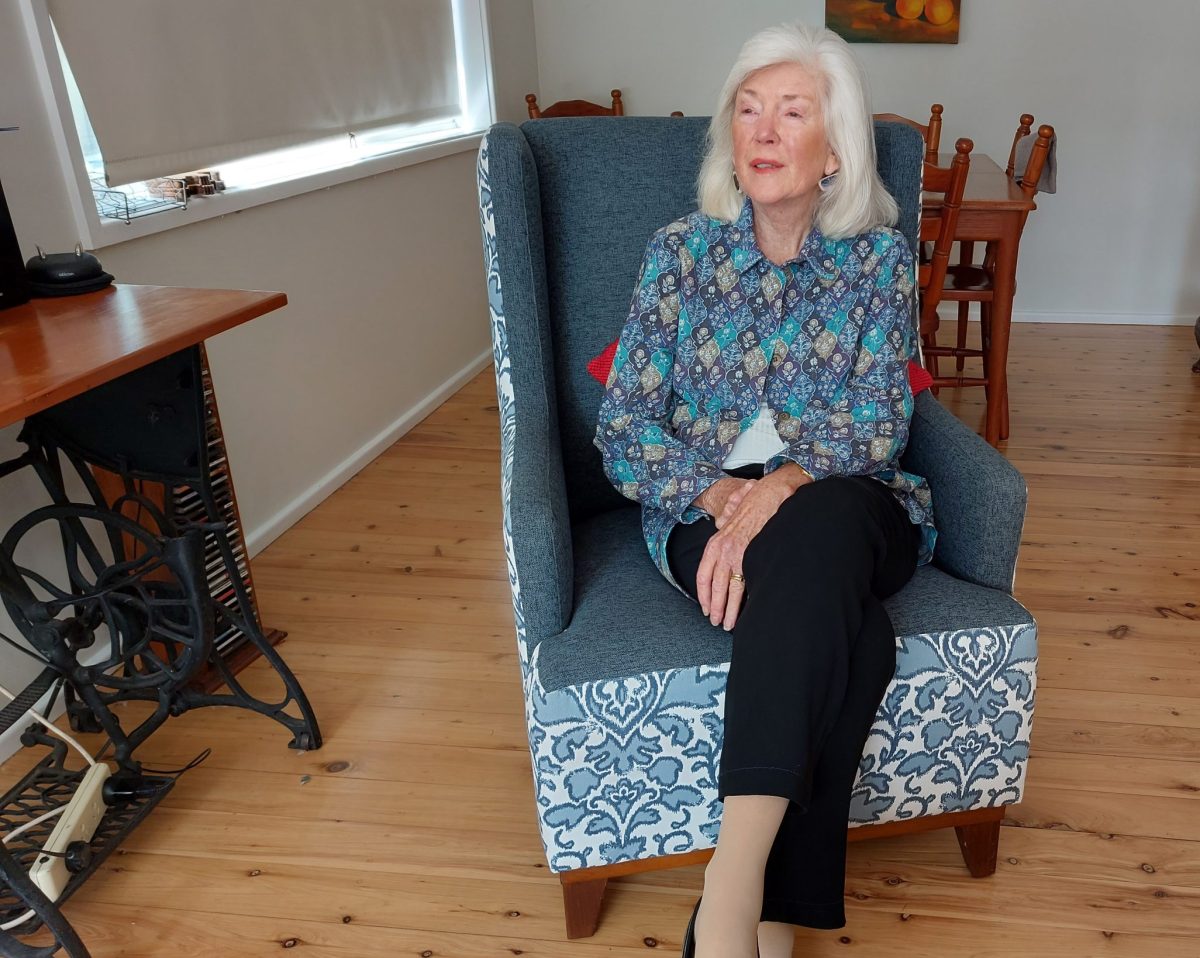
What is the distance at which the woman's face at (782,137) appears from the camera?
1.45 m

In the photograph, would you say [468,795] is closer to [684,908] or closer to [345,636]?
[684,908]

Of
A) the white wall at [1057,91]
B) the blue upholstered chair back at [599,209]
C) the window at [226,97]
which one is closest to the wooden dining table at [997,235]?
the white wall at [1057,91]

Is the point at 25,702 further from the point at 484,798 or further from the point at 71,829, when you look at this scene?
the point at 484,798

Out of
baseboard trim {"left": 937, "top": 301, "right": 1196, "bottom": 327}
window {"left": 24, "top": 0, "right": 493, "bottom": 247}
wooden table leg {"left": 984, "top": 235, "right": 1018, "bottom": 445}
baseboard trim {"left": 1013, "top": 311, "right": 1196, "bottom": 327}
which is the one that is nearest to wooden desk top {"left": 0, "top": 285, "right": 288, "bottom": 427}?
window {"left": 24, "top": 0, "right": 493, "bottom": 247}

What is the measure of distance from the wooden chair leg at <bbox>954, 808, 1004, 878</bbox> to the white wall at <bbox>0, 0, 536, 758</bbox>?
1570 millimetres

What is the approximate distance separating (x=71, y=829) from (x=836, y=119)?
57.0 inches

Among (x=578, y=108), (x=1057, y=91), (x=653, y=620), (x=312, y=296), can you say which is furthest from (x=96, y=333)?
(x=1057, y=91)

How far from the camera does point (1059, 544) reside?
2.40 meters

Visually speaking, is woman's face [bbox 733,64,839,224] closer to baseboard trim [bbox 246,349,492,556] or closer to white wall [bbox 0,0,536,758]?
white wall [bbox 0,0,536,758]

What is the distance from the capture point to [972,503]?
1.37 m

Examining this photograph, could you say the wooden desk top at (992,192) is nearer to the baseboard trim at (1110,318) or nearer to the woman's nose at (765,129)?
the baseboard trim at (1110,318)

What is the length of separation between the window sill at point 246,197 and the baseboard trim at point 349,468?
2.35ft

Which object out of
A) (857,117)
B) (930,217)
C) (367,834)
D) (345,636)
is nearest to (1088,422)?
(930,217)

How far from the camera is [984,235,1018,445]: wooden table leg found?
288 centimetres
